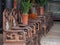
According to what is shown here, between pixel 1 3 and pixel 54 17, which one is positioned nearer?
pixel 1 3

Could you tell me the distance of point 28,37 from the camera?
16.8 feet

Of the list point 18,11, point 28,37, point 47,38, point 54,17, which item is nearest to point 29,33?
point 28,37

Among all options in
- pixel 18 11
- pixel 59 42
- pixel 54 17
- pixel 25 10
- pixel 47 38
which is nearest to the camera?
pixel 25 10

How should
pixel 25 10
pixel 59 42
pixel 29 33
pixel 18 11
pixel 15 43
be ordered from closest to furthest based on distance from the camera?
1. pixel 15 43
2. pixel 29 33
3. pixel 25 10
4. pixel 18 11
5. pixel 59 42

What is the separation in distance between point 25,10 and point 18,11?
46 centimetres

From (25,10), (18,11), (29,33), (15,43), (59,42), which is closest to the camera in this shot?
(15,43)

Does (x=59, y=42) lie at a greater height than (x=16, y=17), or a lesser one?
lesser

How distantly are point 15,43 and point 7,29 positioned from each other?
358mm

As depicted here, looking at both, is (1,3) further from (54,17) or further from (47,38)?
(54,17)

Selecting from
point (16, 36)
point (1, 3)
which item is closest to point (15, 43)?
point (16, 36)

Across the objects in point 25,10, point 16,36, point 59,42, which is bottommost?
point 59,42

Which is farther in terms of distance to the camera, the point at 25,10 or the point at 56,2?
the point at 56,2

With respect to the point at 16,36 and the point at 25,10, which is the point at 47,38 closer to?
the point at 25,10

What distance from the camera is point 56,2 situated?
11.6m
